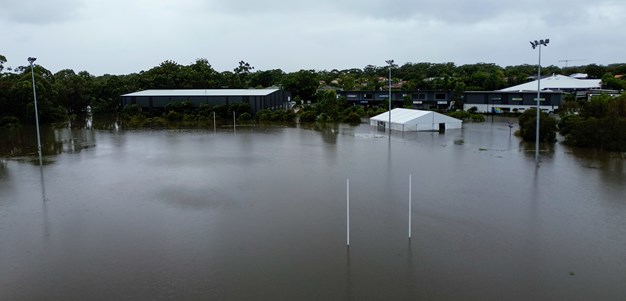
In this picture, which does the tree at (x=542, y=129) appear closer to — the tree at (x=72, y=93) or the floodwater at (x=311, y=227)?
the floodwater at (x=311, y=227)

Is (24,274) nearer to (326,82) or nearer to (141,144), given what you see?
(141,144)

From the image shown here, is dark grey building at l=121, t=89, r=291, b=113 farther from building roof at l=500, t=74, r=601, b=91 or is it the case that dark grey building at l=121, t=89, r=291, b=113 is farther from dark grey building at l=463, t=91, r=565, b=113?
building roof at l=500, t=74, r=601, b=91

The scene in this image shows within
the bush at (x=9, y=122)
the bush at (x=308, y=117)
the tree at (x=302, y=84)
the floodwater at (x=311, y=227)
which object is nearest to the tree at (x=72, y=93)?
the bush at (x=9, y=122)

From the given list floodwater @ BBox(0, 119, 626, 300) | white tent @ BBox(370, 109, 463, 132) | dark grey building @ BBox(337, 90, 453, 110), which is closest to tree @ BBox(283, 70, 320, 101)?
dark grey building @ BBox(337, 90, 453, 110)

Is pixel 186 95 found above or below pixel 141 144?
above

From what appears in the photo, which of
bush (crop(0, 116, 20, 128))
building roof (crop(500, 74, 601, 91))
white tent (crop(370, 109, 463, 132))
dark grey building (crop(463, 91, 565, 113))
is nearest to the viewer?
white tent (crop(370, 109, 463, 132))

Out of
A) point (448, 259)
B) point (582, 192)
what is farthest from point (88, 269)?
point (582, 192)
